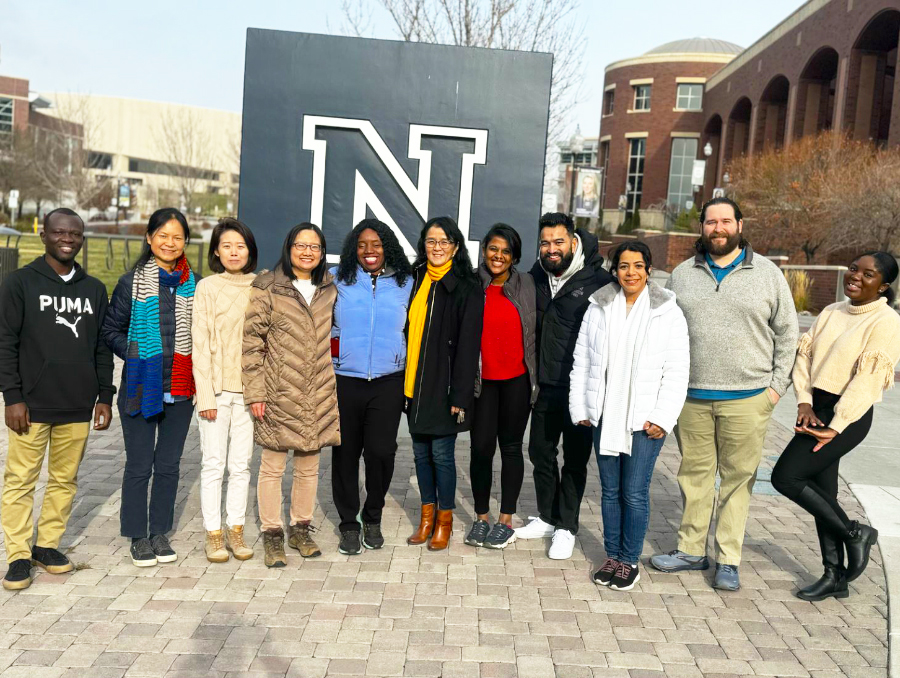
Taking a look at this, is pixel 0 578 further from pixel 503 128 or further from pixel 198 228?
pixel 198 228

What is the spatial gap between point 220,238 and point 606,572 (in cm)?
274

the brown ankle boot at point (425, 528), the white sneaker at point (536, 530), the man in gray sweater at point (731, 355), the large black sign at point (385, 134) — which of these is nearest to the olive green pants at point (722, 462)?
the man in gray sweater at point (731, 355)

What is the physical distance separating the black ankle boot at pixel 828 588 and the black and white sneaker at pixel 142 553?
3458mm

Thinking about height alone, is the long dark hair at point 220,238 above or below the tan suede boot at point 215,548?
above

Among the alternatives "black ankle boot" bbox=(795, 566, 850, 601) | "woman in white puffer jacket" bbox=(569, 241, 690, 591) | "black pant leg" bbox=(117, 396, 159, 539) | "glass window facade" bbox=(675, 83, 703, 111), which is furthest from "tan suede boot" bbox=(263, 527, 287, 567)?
"glass window facade" bbox=(675, 83, 703, 111)

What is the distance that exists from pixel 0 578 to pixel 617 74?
58143 millimetres

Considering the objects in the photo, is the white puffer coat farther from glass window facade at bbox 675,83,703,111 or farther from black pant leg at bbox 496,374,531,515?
glass window facade at bbox 675,83,703,111

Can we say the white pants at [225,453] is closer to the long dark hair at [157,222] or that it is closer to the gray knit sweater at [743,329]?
the long dark hair at [157,222]

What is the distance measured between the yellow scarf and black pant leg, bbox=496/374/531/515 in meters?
0.53

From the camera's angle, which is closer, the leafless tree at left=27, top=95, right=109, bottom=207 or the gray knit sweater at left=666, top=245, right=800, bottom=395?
the gray knit sweater at left=666, top=245, right=800, bottom=395

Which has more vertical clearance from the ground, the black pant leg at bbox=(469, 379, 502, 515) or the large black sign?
the large black sign

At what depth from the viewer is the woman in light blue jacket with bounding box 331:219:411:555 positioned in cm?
477

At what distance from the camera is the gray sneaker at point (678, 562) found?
4871 mm

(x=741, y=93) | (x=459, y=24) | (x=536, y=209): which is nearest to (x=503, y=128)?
(x=536, y=209)
